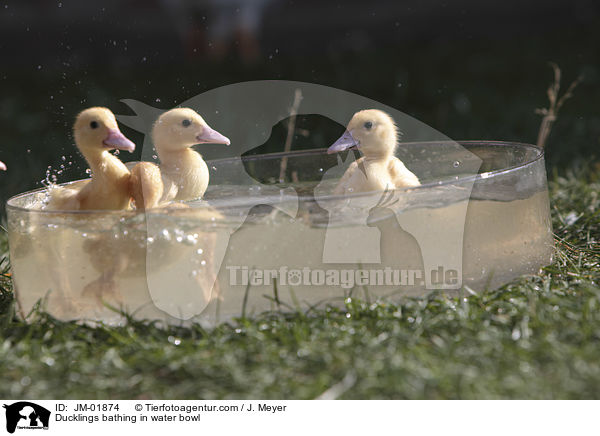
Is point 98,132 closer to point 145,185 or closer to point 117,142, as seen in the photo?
point 117,142

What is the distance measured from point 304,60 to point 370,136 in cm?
397

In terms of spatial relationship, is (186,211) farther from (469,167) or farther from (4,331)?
(469,167)

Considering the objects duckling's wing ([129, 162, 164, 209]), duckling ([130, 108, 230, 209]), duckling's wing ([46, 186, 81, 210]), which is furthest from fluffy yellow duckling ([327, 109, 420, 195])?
duckling's wing ([46, 186, 81, 210])

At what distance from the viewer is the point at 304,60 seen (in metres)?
5.68

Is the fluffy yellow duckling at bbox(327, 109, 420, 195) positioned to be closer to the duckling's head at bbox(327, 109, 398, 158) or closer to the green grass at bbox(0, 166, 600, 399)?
the duckling's head at bbox(327, 109, 398, 158)

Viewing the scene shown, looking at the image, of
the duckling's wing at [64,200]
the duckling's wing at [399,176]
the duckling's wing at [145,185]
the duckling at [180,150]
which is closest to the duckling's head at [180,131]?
the duckling at [180,150]

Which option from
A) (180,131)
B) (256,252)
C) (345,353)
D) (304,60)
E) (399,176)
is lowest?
(345,353)

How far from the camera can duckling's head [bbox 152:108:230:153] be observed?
179 centimetres

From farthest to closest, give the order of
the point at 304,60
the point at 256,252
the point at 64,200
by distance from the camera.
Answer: the point at 304,60
the point at 64,200
the point at 256,252

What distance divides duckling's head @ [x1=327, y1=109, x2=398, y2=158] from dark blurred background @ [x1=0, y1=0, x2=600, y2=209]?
520 mm

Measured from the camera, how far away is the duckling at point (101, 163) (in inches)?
66.4

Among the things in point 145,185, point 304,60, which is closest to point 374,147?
point 145,185

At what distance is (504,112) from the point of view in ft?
13.0

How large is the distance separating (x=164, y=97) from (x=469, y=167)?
89 centimetres
